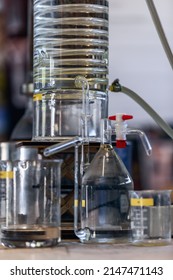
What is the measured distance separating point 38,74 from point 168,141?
1.73 metres

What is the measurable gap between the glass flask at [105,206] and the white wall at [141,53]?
195 centimetres

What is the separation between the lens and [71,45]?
1454 millimetres

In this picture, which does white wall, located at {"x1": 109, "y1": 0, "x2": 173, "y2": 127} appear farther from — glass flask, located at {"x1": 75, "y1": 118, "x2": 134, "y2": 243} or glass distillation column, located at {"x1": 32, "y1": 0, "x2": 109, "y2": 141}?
glass flask, located at {"x1": 75, "y1": 118, "x2": 134, "y2": 243}

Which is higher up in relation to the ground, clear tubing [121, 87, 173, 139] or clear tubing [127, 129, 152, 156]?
clear tubing [121, 87, 173, 139]

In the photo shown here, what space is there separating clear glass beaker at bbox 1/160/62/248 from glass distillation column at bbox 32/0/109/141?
0.18m

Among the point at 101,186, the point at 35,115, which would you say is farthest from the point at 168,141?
the point at 101,186

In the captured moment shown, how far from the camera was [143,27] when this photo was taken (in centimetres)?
326

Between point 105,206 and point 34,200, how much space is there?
0.12 metres

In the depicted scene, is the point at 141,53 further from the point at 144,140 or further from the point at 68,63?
the point at 144,140

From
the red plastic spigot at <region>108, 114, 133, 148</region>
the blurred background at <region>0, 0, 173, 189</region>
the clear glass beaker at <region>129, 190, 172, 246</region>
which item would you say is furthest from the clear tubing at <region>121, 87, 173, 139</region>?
the blurred background at <region>0, 0, 173, 189</region>

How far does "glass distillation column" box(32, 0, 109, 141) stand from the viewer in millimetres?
1457

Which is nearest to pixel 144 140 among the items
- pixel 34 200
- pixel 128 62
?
pixel 34 200

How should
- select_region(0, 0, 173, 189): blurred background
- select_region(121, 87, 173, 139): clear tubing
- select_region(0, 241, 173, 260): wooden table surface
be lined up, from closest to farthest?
select_region(0, 241, 173, 260): wooden table surface
select_region(121, 87, 173, 139): clear tubing
select_region(0, 0, 173, 189): blurred background

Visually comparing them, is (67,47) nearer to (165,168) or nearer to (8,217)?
(8,217)
